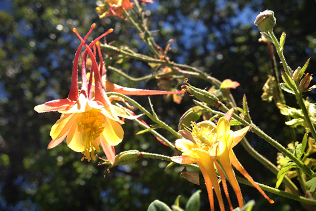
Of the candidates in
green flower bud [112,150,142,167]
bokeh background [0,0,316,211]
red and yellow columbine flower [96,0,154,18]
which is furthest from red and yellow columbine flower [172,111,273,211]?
red and yellow columbine flower [96,0,154,18]

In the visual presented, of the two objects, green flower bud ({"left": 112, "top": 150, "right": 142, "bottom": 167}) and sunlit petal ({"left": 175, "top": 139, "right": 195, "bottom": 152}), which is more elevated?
sunlit petal ({"left": 175, "top": 139, "right": 195, "bottom": 152})

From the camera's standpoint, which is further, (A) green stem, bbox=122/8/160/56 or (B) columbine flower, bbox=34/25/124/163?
(A) green stem, bbox=122/8/160/56

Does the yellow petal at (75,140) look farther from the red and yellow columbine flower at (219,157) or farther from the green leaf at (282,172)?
the green leaf at (282,172)

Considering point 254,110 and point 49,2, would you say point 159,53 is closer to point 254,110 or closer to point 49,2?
point 254,110

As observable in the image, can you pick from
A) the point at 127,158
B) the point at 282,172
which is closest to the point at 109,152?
the point at 127,158

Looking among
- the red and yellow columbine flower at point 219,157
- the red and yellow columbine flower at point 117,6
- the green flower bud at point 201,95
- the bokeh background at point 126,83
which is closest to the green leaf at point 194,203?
the red and yellow columbine flower at point 219,157

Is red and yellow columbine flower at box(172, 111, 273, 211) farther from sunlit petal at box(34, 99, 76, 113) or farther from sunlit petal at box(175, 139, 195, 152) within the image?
sunlit petal at box(34, 99, 76, 113)

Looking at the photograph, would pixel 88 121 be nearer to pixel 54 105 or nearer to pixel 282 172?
pixel 54 105
